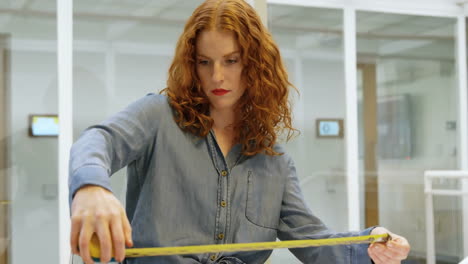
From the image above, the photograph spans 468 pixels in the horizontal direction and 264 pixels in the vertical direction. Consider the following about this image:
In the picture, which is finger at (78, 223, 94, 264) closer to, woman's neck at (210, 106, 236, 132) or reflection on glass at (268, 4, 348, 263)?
woman's neck at (210, 106, 236, 132)

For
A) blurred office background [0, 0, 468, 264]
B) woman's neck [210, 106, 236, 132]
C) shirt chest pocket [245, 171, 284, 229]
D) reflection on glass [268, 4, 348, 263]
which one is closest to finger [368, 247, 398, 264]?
shirt chest pocket [245, 171, 284, 229]

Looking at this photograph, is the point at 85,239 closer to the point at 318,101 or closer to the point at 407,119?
the point at 318,101

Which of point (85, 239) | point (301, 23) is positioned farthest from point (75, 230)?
point (301, 23)

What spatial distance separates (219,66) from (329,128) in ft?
10.5

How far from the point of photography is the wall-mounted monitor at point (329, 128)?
13.4 feet

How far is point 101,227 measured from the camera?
0.59 metres

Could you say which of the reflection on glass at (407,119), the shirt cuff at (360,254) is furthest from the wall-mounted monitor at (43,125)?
the shirt cuff at (360,254)

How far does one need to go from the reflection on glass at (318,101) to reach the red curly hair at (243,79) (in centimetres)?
291

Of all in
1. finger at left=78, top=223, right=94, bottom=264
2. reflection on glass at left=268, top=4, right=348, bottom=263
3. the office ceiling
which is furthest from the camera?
reflection on glass at left=268, top=4, right=348, bottom=263

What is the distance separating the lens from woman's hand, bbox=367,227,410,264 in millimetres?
923

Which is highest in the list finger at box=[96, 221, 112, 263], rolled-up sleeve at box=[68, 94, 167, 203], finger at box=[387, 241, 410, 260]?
rolled-up sleeve at box=[68, 94, 167, 203]

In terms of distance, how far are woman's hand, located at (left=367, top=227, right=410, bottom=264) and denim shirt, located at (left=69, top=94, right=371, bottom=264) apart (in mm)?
28

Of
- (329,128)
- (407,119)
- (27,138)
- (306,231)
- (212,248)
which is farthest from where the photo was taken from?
(407,119)

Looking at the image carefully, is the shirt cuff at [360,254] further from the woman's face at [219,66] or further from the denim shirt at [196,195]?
the woman's face at [219,66]
